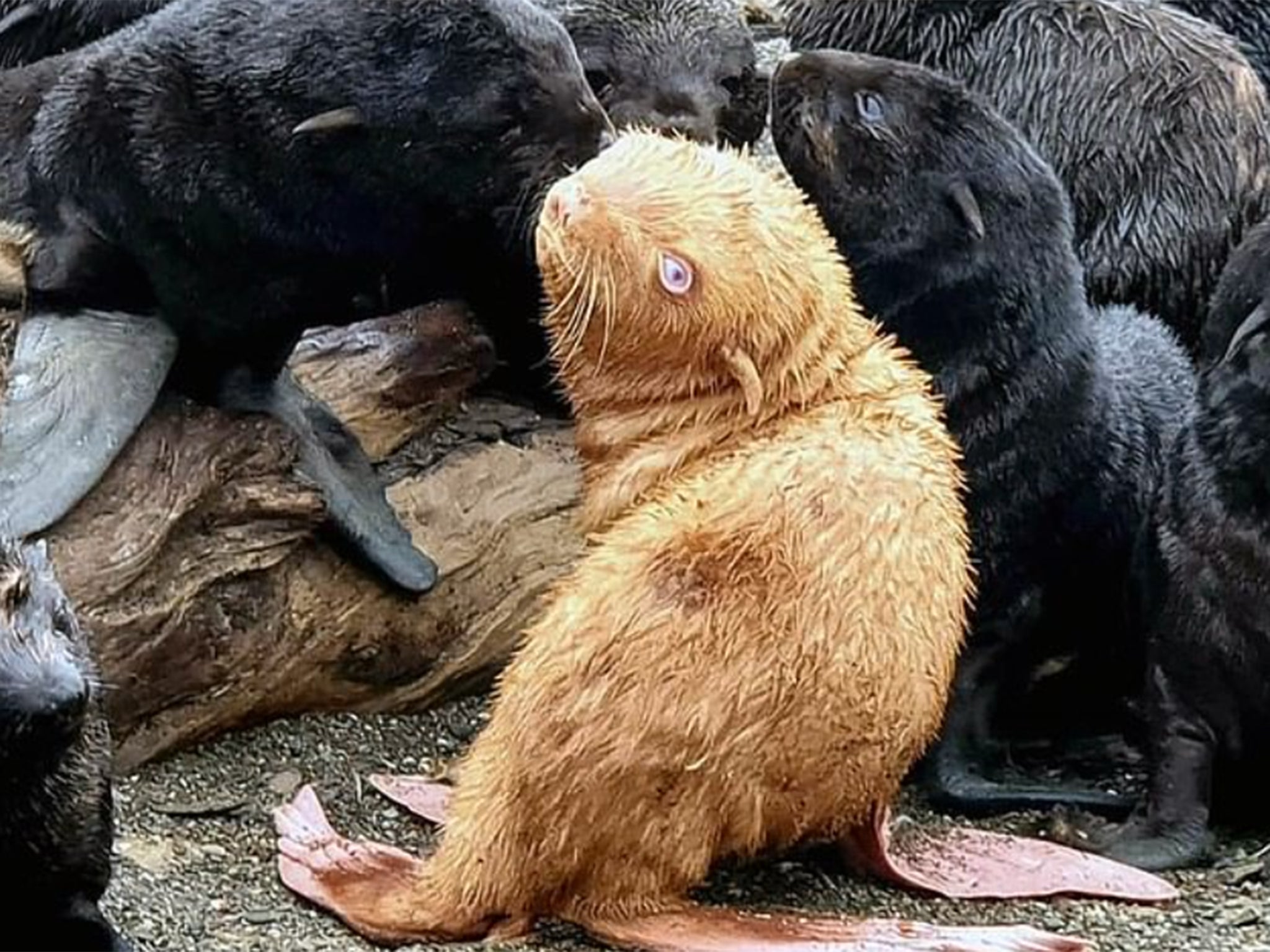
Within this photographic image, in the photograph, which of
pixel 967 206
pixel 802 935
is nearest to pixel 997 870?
pixel 802 935

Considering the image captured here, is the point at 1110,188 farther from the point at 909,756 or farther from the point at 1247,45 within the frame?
the point at 909,756

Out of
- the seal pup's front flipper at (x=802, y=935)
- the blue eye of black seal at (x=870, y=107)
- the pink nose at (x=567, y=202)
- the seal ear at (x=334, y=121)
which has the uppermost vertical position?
the pink nose at (x=567, y=202)

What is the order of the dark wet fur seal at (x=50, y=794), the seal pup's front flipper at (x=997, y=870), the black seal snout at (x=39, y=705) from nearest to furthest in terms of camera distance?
1. the black seal snout at (x=39, y=705)
2. the dark wet fur seal at (x=50, y=794)
3. the seal pup's front flipper at (x=997, y=870)

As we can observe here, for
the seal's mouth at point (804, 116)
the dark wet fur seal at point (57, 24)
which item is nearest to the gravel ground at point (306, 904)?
the seal's mouth at point (804, 116)

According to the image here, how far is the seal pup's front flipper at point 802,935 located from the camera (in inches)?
166

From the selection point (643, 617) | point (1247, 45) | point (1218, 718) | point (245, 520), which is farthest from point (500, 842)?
point (1247, 45)

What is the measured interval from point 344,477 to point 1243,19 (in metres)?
3.64

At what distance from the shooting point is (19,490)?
5.01m

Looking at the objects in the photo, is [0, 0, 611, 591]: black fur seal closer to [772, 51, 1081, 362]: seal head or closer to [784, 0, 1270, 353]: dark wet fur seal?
[772, 51, 1081, 362]: seal head

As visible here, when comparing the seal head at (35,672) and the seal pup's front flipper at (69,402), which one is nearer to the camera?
the seal head at (35,672)

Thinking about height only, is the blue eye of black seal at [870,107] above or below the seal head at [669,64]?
above

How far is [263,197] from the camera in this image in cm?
524

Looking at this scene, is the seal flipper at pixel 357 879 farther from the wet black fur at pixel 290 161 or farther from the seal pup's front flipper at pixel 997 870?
the wet black fur at pixel 290 161

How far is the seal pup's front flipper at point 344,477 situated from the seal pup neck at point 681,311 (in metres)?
0.90
